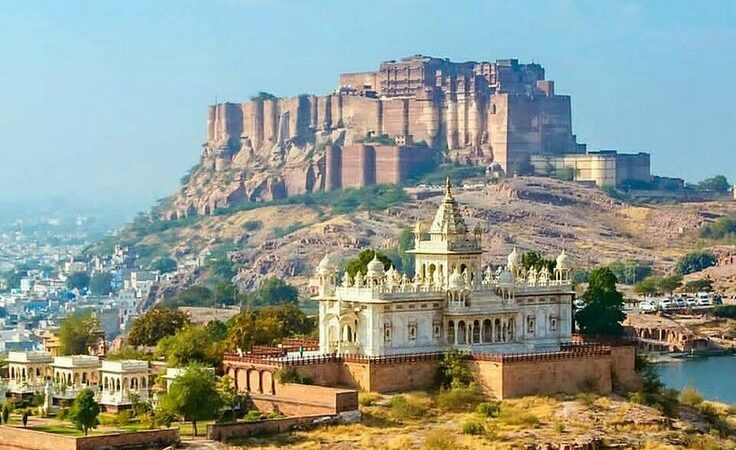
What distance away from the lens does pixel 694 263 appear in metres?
103

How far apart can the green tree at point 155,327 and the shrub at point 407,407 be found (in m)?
12.5

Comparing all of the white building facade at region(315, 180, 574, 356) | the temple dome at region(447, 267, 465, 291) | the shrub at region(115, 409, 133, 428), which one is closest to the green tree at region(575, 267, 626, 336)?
the white building facade at region(315, 180, 574, 356)

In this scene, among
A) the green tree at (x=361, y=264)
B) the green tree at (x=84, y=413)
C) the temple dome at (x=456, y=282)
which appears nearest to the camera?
the green tree at (x=84, y=413)

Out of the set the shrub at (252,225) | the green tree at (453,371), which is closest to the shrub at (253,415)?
the green tree at (453,371)

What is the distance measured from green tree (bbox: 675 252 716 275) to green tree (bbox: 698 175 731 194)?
87.7ft

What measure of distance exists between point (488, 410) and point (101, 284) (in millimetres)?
90029

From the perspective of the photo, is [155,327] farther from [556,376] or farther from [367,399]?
[556,376]

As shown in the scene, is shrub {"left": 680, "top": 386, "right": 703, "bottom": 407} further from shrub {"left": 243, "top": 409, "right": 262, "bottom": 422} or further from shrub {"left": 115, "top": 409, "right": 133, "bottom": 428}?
shrub {"left": 115, "top": 409, "right": 133, "bottom": 428}

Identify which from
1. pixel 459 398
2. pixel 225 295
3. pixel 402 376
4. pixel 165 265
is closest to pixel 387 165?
pixel 165 265

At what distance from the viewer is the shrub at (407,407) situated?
43156mm

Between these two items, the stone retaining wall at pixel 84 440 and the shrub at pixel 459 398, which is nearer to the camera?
the stone retaining wall at pixel 84 440

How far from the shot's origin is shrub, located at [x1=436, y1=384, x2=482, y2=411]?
44.2m

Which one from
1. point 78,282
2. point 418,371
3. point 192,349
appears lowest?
point 418,371

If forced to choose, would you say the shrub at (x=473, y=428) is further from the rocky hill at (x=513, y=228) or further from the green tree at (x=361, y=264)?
the rocky hill at (x=513, y=228)
